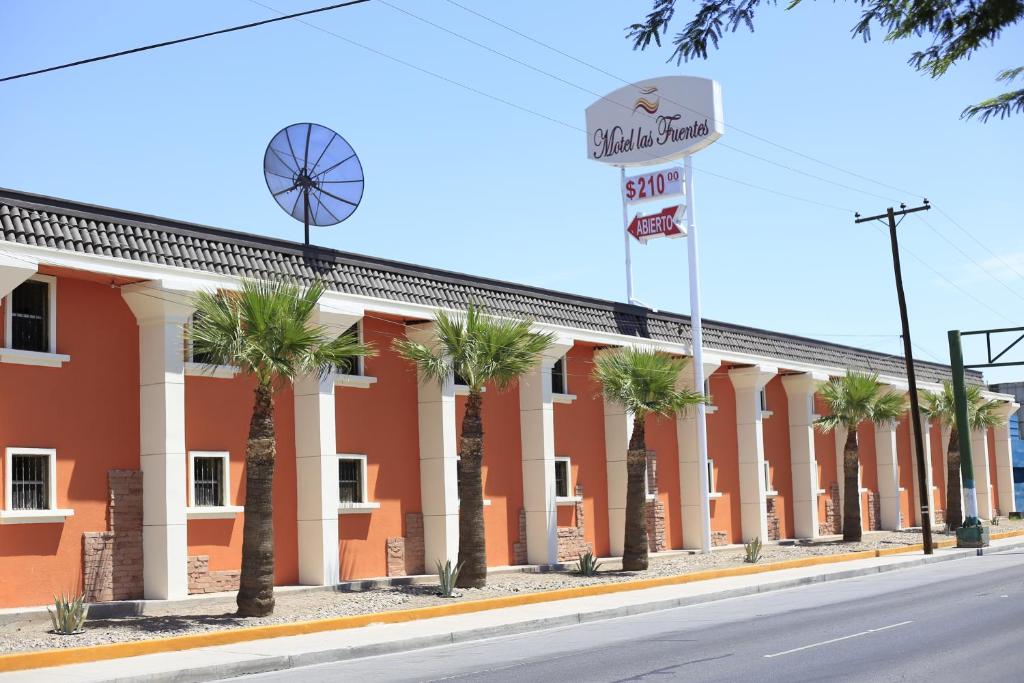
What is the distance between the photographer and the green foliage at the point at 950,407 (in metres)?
48.6

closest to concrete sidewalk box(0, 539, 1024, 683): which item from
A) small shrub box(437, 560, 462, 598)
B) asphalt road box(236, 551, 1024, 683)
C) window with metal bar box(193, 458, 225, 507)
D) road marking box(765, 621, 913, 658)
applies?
asphalt road box(236, 551, 1024, 683)

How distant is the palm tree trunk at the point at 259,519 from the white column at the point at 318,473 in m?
A: 3.96

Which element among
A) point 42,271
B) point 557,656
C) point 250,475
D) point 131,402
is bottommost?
point 557,656

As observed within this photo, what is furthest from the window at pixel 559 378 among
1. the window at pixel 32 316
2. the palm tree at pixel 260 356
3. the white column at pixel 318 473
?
the window at pixel 32 316

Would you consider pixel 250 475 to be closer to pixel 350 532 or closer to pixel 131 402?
pixel 131 402

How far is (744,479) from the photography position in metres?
39.1

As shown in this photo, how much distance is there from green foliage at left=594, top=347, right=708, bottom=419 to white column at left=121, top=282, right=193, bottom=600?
11.0m

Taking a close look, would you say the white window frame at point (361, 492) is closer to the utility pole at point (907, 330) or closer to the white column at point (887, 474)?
the utility pole at point (907, 330)

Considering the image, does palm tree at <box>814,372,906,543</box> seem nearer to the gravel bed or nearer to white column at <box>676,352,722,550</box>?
the gravel bed

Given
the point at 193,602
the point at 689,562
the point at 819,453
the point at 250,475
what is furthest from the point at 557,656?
the point at 819,453

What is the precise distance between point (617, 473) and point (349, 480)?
9636mm

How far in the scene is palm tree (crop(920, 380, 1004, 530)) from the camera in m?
46.5

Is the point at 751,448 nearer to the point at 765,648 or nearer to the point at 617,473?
the point at 617,473

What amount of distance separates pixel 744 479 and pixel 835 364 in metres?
7.80
